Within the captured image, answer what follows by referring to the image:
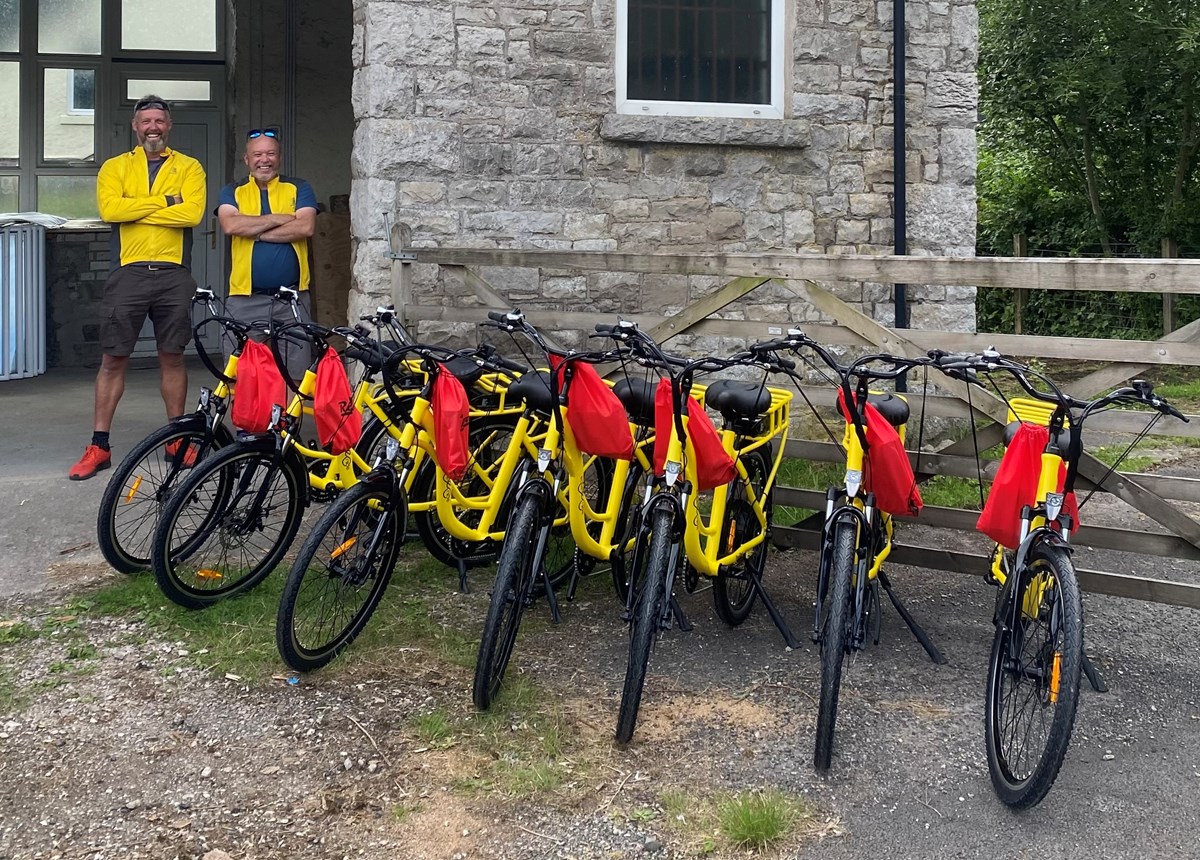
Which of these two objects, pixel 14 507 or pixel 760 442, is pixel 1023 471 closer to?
pixel 760 442

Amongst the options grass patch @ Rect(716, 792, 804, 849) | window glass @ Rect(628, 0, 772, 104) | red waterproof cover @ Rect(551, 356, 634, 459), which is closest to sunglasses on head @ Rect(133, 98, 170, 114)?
window glass @ Rect(628, 0, 772, 104)

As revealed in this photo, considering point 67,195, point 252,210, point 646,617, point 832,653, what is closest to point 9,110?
point 67,195

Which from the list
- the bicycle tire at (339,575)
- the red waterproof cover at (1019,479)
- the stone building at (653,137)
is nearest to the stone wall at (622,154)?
the stone building at (653,137)

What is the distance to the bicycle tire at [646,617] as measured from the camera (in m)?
4.04

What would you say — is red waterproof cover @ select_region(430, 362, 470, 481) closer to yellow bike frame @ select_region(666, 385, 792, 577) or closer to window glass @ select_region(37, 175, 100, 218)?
yellow bike frame @ select_region(666, 385, 792, 577)

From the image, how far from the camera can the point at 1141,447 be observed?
9570 millimetres

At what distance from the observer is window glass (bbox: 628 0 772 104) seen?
25.3 ft

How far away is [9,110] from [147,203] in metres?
6.46

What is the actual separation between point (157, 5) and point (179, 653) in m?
9.32

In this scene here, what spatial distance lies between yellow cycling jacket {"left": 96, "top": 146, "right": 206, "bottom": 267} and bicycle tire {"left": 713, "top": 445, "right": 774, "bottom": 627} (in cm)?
348

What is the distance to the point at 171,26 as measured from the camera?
41.3 ft

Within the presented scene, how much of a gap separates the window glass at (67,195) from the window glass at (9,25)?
1.20 metres

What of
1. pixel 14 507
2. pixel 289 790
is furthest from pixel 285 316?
pixel 289 790

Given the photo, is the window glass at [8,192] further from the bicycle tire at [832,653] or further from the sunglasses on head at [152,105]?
the bicycle tire at [832,653]
